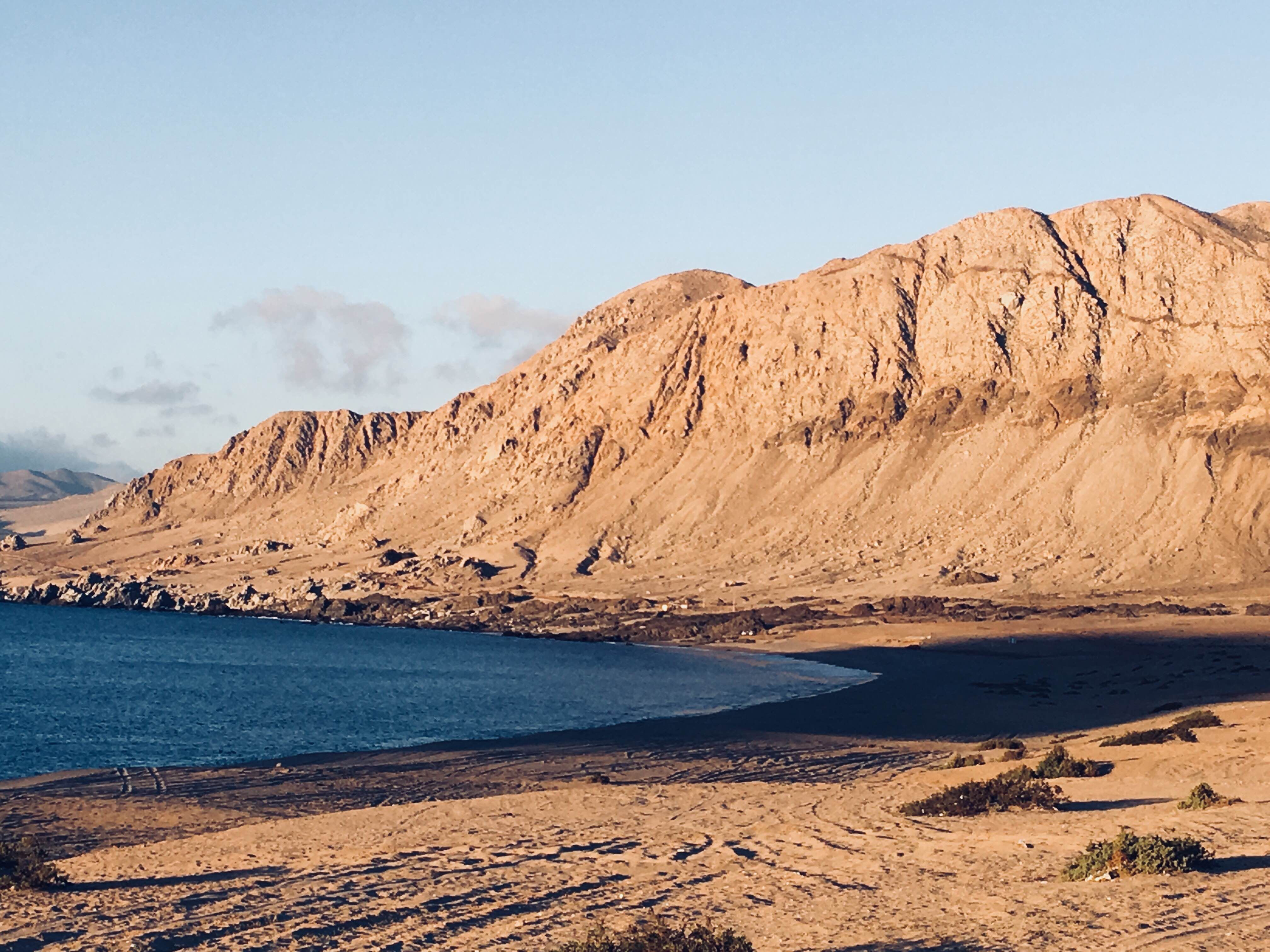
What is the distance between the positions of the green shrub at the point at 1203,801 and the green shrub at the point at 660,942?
9.56 metres

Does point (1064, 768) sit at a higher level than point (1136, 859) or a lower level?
lower

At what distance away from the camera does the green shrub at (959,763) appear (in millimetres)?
25875

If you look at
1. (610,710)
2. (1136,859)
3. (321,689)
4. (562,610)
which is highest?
(1136,859)

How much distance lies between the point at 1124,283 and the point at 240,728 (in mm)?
89895

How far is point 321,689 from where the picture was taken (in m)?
51.2

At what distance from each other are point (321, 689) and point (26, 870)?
120ft

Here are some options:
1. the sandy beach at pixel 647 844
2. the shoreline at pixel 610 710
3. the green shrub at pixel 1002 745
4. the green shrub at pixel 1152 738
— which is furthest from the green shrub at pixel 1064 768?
the shoreline at pixel 610 710

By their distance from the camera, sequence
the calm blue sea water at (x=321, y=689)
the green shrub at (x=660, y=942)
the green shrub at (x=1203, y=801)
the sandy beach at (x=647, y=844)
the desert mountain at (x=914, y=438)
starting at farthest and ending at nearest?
the desert mountain at (x=914, y=438) → the calm blue sea water at (x=321, y=689) → the green shrub at (x=1203, y=801) → the sandy beach at (x=647, y=844) → the green shrub at (x=660, y=942)

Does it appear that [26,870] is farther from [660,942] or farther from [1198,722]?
[1198,722]

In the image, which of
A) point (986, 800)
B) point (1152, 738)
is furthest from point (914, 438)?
point (986, 800)

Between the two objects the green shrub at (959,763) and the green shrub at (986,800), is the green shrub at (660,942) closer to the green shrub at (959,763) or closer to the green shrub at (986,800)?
the green shrub at (986,800)

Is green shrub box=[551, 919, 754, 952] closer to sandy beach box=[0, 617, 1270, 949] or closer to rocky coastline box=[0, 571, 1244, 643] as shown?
sandy beach box=[0, 617, 1270, 949]

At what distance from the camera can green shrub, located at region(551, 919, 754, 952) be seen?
36.0 ft

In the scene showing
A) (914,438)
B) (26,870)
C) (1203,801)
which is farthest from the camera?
(914,438)
